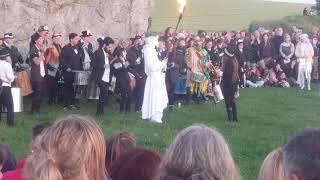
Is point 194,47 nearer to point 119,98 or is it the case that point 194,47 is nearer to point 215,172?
point 119,98

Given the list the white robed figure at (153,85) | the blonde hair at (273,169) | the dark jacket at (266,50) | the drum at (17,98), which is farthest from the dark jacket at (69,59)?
the blonde hair at (273,169)

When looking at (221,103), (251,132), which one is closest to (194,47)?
(221,103)

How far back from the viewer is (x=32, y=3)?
65.5ft

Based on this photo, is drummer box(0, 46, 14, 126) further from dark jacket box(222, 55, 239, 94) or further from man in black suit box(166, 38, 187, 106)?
man in black suit box(166, 38, 187, 106)

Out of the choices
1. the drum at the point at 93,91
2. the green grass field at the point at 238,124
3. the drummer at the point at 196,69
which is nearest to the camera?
the green grass field at the point at 238,124

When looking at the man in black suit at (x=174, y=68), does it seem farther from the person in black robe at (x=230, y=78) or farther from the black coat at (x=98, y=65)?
the person in black robe at (x=230, y=78)

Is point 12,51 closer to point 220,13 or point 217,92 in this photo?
point 217,92

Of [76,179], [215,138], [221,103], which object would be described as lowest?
[221,103]

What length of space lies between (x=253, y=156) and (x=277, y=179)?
25.8ft

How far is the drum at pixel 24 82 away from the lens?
17.3 meters

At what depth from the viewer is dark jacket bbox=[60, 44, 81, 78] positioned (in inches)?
711

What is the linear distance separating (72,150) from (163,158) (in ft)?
1.75

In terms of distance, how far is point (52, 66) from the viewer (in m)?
18.3

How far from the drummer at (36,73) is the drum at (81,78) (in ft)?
4.29
